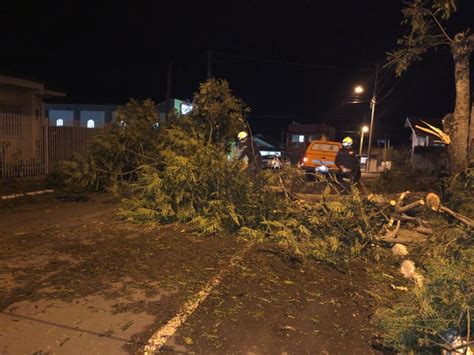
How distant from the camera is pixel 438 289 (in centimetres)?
375

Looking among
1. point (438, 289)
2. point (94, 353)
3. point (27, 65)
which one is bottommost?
point (94, 353)

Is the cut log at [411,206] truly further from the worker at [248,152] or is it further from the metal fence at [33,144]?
the metal fence at [33,144]

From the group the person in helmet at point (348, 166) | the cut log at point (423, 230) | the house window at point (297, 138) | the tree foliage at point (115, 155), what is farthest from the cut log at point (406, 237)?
the house window at point (297, 138)

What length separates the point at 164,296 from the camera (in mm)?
4793

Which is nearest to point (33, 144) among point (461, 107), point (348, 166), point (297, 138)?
point (348, 166)

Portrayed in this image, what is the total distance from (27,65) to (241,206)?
1143 inches

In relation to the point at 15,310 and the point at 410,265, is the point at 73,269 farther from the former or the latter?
the point at 410,265

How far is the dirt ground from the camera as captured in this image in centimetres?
382

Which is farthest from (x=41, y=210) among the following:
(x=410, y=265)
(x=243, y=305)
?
(x=410, y=265)

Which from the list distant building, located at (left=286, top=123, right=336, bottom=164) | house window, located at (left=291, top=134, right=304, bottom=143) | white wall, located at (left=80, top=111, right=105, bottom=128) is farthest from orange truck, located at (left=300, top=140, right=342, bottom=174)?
house window, located at (left=291, top=134, right=304, bottom=143)

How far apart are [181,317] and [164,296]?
0.58 metres

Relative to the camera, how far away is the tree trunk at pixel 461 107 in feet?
32.3

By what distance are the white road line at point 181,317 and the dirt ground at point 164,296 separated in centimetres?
6

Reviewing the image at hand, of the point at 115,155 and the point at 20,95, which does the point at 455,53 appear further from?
the point at 20,95
